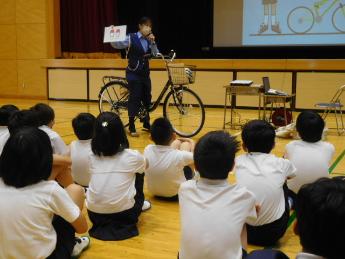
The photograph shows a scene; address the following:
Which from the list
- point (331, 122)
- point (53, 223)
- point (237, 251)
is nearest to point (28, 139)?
point (53, 223)

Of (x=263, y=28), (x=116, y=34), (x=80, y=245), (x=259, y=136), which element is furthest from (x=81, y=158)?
(x=263, y=28)

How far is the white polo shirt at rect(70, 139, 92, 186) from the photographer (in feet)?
9.45

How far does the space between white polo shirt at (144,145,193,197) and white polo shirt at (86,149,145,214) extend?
43 cm

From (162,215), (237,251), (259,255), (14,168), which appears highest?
(14,168)

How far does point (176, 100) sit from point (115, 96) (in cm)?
102

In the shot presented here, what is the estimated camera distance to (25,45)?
9570 mm

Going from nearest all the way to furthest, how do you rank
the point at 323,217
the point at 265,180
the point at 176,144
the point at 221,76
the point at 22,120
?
the point at 323,217, the point at 265,180, the point at 22,120, the point at 176,144, the point at 221,76

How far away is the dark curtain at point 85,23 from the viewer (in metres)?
9.23

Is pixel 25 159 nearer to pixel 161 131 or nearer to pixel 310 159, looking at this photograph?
pixel 161 131

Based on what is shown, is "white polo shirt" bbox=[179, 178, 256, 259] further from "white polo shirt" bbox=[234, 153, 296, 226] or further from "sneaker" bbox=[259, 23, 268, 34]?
"sneaker" bbox=[259, 23, 268, 34]

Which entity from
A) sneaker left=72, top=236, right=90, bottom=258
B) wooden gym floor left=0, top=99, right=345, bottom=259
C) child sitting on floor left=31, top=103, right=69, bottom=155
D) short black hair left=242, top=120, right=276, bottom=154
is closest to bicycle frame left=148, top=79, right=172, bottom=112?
wooden gym floor left=0, top=99, right=345, bottom=259

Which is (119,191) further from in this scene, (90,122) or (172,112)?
(172,112)

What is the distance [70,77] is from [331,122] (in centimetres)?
503

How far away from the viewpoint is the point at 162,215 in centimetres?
273
